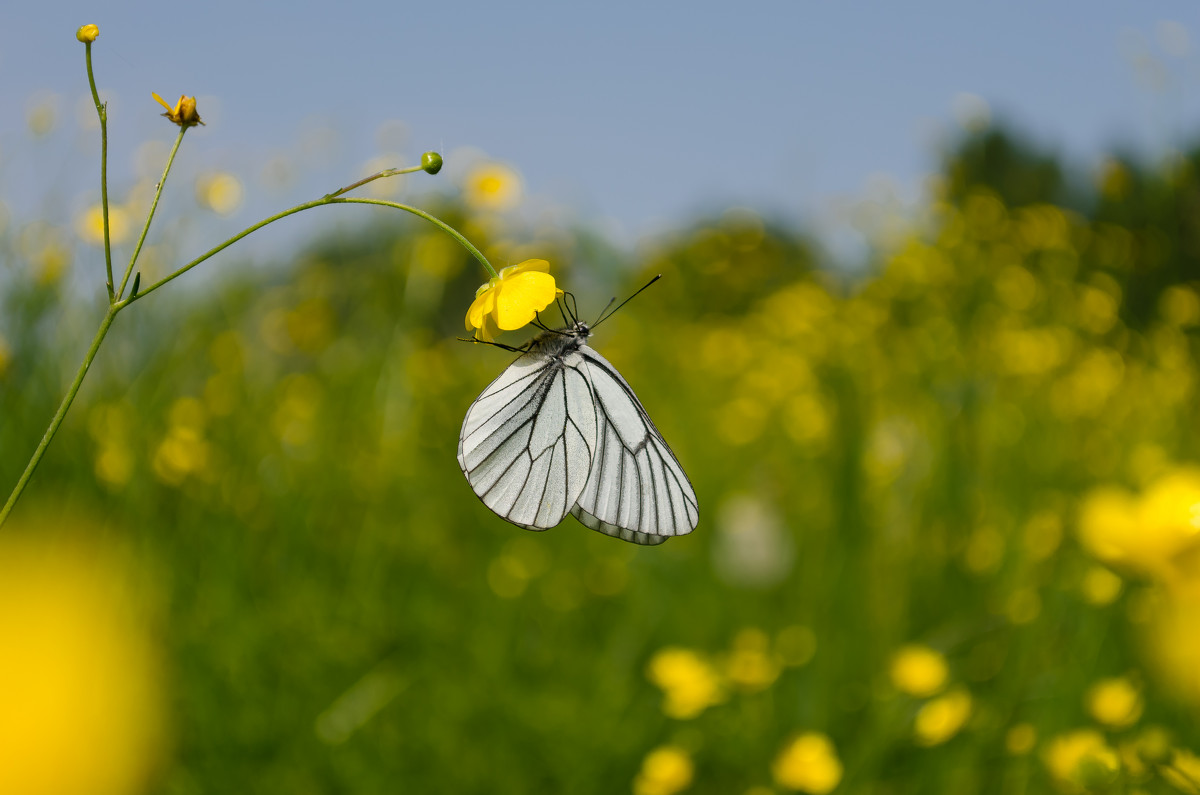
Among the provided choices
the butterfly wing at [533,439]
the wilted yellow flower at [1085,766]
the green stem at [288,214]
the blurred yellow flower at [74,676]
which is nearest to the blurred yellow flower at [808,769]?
the wilted yellow flower at [1085,766]

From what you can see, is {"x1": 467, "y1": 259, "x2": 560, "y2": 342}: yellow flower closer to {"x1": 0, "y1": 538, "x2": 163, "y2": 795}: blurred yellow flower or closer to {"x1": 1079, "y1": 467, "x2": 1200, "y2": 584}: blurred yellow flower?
{"x1": 1079, "y1": 467, "x2": 1200, "y2": 584}: blurred yellow flower

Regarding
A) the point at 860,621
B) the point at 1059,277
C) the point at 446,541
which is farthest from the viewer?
the point at 1059,277

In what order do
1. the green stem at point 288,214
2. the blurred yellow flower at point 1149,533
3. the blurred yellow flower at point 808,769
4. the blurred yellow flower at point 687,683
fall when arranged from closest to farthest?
the green stem at point 288,214 → the blurred yellow flower at point 1149,533 → the blurred yellow flower at point 808,769 → the blurred yellow flower at point 687,683

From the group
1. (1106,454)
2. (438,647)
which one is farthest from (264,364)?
(1106,454)

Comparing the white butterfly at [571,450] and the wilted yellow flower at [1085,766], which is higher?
the white butterfly at [571,450]

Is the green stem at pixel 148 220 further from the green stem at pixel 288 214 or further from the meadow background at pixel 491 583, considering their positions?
the meadow background at pixel 491 583

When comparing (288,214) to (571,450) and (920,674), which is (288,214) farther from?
(920,674)

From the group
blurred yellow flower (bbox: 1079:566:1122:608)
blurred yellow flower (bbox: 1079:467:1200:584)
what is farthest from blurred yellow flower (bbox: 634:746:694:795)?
blurred yellow flower (bbox: 1079:566:1122:608)

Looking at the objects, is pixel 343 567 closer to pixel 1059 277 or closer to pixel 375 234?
pixel 375 234
